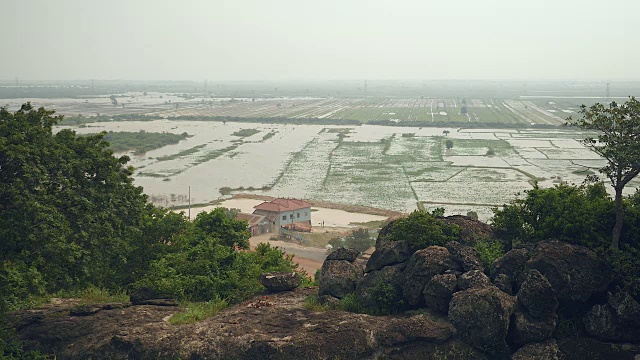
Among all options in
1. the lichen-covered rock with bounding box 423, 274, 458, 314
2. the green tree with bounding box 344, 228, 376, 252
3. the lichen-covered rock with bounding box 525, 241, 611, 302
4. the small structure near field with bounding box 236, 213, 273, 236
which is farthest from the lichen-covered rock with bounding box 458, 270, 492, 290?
the small structure near field with bounding box 236, 213, 273, 236

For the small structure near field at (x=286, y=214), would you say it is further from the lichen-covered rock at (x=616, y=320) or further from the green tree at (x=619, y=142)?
the lichen-covered rock at (x=616, y=320)

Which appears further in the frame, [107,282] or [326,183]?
[326,183]

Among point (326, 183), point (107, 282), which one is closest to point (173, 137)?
point (326, 183)

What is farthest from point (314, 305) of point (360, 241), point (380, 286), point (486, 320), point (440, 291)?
point (360, 241)

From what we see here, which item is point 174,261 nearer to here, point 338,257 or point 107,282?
point 107,282

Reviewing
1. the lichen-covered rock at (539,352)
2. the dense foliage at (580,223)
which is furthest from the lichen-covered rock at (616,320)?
the lichen-covered rock at (539,352)

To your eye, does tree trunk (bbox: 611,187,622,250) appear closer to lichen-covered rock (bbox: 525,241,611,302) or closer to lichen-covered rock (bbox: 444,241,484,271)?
lichen-covered rock (bbox: 525,241,611,302)
